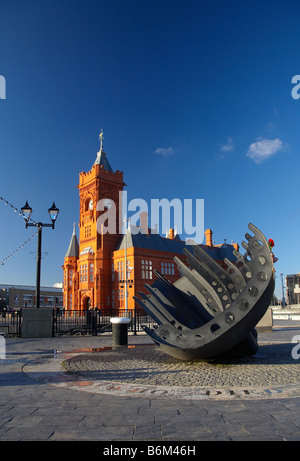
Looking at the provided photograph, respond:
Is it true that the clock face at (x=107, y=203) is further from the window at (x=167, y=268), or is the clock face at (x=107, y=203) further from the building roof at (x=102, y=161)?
the window at (x=167, y=268)

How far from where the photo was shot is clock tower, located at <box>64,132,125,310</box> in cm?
5705

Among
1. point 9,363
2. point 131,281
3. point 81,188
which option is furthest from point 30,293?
point 9,363

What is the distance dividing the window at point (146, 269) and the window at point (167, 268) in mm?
2846

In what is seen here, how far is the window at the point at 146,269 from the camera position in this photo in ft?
181

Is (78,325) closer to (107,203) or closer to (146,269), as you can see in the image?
(146,269)

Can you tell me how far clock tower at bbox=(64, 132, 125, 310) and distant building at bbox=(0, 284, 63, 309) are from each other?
30912 mm

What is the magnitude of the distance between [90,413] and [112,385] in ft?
6.07

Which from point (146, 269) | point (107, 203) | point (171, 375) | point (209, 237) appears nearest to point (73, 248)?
point (107, 203)

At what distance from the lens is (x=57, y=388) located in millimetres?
6258

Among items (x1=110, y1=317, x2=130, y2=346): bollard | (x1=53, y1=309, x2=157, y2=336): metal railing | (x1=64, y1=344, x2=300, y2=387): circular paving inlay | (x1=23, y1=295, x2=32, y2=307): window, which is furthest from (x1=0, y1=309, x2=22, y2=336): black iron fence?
(x1=23, y1=295, x2=32, y2=307): window

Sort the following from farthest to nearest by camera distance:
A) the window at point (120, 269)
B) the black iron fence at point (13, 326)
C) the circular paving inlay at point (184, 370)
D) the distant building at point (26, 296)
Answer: the distant building at point (26, 296)
the window at point (120, 269)
the black iron fence at point (13, 326)
the circular paving inlay at point (184, 370)

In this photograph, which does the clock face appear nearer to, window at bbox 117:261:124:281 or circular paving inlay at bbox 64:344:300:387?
window at bbox 117:261:124:281

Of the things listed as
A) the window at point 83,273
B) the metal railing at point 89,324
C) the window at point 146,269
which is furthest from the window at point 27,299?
the metal railing at point 89,324
